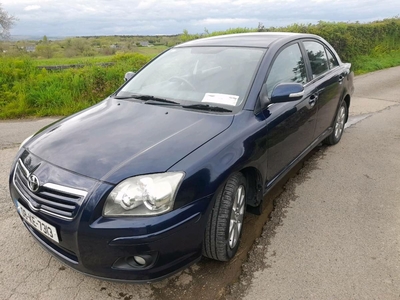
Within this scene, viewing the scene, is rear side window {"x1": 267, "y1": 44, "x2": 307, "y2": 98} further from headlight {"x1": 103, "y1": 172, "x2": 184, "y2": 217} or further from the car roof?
headlight {"x1": 103, "y1": 172, "x2": 184, "y2": 217}

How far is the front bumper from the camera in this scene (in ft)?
6.35

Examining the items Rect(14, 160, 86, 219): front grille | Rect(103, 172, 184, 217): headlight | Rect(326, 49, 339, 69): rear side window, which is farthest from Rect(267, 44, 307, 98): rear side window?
Rect(14, 160, 86, 219): front grille

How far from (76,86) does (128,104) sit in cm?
537

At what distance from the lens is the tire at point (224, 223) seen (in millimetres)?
2314

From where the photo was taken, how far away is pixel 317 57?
4.22 m

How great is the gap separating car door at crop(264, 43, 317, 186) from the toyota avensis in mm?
14

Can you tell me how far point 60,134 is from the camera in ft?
8.52

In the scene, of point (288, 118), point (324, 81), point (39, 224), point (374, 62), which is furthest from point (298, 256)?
point (374, 62)

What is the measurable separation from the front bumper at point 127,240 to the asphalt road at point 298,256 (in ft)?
1.11

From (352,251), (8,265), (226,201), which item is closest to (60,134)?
(8,265)

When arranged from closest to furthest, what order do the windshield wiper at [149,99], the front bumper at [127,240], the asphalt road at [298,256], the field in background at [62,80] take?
the front bumper at [127,240]
the asphalt road at [298,256]
the windshield wiper at [149,99]
the field in background at [62,80]

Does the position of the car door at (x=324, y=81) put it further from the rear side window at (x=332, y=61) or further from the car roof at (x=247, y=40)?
the car roof at (x=247, y=40)

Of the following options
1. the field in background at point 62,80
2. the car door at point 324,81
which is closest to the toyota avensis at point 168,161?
the car door at point 324,81

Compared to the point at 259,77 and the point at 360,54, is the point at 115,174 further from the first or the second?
the point at 360,54
